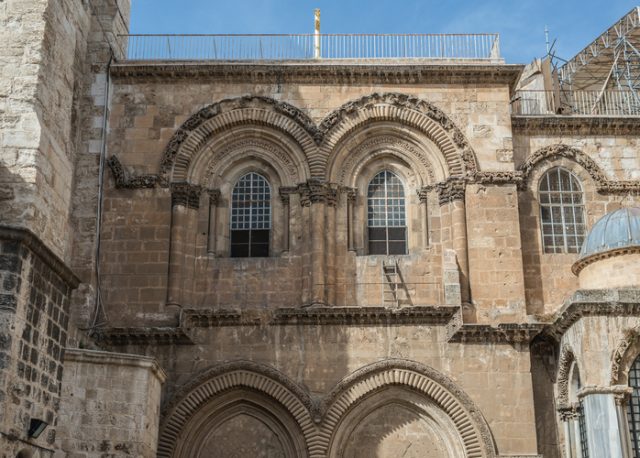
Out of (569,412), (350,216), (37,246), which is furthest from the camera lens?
(350,216)

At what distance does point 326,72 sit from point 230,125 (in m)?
2.47

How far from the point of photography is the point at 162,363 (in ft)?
65.6

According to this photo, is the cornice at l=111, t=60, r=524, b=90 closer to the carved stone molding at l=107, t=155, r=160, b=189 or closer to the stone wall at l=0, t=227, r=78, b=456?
the carved stone molding at l=107, t=155, r=160, b=189

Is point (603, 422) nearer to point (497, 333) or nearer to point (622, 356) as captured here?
point (622, 356)

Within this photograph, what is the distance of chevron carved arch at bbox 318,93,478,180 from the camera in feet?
70.5

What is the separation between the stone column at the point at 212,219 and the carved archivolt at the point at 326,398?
2840mm

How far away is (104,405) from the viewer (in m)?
16.9

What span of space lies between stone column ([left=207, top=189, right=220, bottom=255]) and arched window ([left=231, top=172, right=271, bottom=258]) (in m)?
0.40

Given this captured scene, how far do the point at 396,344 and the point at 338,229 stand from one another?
2945 millimetres

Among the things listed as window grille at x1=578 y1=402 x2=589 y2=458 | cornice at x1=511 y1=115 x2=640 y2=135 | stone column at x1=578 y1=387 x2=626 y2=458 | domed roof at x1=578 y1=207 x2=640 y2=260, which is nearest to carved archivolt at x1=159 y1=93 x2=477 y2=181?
cornice at x1=511 y1=115 x2=640 y2=135

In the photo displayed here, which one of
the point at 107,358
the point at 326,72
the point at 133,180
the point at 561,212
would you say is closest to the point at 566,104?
the point at 561,212

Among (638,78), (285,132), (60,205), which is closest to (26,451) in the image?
(60,205)

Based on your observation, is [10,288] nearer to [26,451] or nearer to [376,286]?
[26,451]

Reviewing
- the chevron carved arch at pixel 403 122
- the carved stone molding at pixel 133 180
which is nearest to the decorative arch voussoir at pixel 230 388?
the carved stone molding at pixel 133 180
